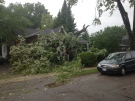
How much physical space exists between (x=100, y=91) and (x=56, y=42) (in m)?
10.1

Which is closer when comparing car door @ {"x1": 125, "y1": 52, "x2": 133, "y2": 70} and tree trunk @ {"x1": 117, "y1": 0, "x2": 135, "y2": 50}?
car door @ {"x1": 125, "y1": 52, "x2": 133, "y2": 70}

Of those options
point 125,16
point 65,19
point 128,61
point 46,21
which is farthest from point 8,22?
point 46,21

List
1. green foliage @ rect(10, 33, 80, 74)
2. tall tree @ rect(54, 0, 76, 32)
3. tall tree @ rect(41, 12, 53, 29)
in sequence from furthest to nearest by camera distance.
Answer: tall tree @ rect(41, 12, 53, 29), tall tree @ rect(54, 0, 76, 32), green foliage @ rect(10, 33, 80, 74)

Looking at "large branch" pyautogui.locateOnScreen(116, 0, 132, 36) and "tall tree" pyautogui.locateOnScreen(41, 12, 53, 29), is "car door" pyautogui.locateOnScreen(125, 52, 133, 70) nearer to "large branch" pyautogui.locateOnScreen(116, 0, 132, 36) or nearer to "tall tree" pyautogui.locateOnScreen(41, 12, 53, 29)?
"large branch" pyautogui.locateOnScreen(116, 0, 132, 36)

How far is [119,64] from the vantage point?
1103cm

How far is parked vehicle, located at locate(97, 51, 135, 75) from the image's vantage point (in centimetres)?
1091

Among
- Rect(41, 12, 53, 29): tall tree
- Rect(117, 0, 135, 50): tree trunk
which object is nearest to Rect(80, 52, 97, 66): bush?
Rect(117, 0, 135, 50): tree trunk

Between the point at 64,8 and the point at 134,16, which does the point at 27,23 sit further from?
the point at 64,8

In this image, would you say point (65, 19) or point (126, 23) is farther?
point (65, 19)

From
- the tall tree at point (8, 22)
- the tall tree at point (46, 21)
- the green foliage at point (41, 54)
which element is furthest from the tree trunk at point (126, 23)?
the tall tree at point (46, 21)

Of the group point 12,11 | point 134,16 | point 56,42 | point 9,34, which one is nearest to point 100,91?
point 56,42

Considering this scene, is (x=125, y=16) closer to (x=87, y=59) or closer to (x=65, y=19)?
(x=87, y=59)

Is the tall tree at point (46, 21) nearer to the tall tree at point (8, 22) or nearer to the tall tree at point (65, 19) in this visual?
the tall tree at point (65, 19)

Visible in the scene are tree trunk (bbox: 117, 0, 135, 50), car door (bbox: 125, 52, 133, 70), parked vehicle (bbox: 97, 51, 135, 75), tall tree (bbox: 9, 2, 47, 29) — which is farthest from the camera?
tall tree (bbox: 9, 2, 47, 29)
